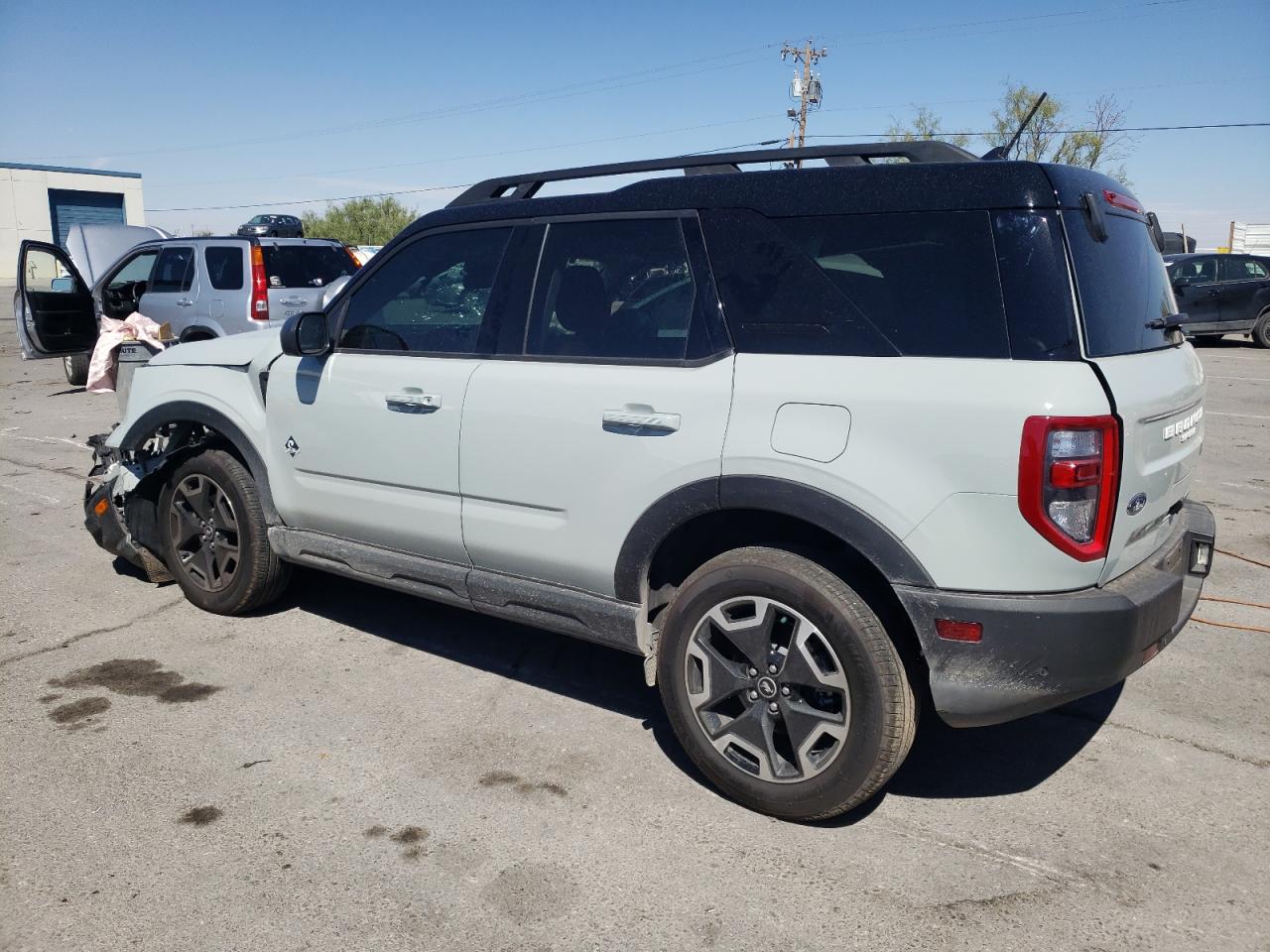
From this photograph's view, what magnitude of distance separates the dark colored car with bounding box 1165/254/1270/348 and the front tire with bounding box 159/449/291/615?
61.4ft

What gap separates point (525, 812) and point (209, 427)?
2679 millimetres

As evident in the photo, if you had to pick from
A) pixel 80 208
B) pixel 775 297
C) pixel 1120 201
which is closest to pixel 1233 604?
pixel 1120 201

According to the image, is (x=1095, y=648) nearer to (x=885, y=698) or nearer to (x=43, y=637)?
(x=885, y=698)

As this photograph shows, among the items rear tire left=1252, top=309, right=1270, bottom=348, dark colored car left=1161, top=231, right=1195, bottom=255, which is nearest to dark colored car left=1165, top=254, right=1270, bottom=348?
rear tire left=1252, top=309, right=1270, bottom=348

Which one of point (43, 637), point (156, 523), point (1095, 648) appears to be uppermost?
point (1095, 648)

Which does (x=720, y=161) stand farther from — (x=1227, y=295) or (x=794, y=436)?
(x=1227, y=295)

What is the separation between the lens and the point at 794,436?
306 cm

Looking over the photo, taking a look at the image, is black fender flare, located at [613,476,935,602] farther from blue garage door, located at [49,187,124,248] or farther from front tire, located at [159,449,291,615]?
blue garage door, located at [49,187,124,248]

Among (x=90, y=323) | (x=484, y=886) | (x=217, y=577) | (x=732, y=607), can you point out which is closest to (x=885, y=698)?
(x=732, y=607)

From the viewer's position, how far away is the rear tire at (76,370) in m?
14.1

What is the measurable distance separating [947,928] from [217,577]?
3742 millimetres

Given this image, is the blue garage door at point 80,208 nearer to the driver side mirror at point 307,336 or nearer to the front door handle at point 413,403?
the driver side mirror at point 307,336

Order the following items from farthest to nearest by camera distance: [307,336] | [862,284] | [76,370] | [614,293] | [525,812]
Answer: [76,370] < [307,336] < [614,293] < [525,812] < [862,284]

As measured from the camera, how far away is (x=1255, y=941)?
8.67 ft
